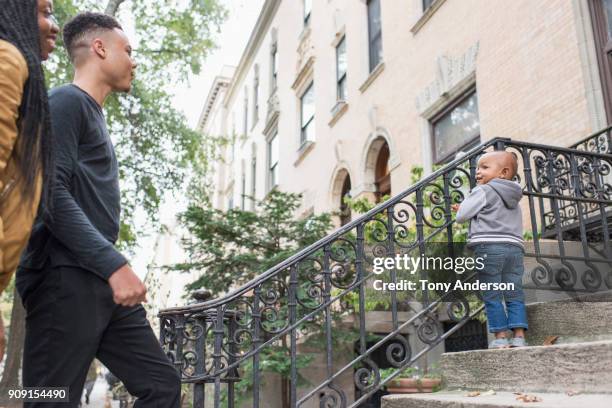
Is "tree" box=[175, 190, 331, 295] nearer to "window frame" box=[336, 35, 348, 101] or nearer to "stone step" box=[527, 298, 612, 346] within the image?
"stone step" box=[527, 298, 612, 346]

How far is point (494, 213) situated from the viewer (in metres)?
4.37

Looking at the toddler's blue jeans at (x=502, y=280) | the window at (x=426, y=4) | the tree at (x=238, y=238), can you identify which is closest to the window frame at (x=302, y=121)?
the window at (x=426, y=4)

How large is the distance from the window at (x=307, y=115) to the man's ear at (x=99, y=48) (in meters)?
15.2

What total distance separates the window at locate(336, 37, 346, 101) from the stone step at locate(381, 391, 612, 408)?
40.0 ft

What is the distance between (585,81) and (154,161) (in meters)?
10.8

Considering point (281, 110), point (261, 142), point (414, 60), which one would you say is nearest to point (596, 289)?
point (414, 60)

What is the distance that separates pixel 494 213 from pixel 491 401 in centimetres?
161

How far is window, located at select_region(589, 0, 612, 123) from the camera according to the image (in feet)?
22.7

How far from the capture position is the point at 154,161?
15.0m

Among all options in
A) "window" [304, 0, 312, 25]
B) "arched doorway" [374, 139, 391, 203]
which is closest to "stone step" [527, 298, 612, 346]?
"arched doorway" [374, 139, 391, 203]

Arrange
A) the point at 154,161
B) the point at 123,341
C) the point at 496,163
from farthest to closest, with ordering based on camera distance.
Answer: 1. the point at 154,161
2. the point at 496,163
3. the point at 123,341

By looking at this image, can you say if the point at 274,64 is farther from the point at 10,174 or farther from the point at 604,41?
the point at 10,174

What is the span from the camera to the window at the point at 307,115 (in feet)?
58.6

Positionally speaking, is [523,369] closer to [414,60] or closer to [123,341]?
[123,341]
